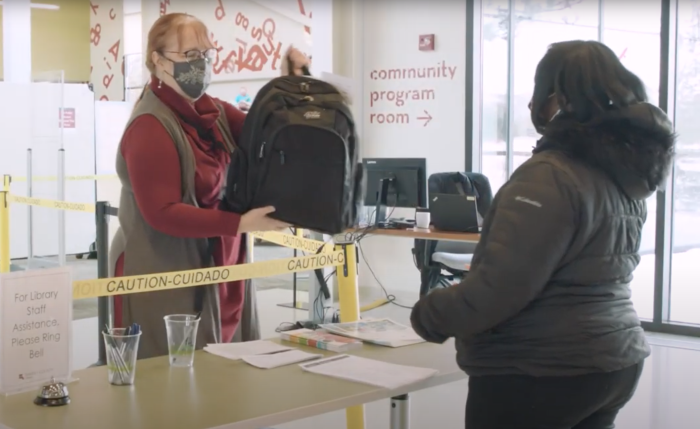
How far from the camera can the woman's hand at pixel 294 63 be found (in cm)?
228

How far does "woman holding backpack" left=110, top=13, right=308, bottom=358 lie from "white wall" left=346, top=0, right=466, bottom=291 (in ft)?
16.0

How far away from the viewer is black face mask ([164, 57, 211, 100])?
2133mm

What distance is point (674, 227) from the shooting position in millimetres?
6102

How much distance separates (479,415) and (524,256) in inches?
13.1

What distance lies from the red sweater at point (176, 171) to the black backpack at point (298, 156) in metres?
0.10

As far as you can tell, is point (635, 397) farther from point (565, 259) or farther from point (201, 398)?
point (201, 398)

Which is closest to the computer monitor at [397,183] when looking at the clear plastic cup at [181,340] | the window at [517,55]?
the window at [517,55]

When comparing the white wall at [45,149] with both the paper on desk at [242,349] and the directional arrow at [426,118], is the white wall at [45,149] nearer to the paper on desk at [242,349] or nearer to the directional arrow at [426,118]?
the directional arrow at [426,118]

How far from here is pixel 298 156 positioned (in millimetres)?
2002

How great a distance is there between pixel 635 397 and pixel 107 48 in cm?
1004

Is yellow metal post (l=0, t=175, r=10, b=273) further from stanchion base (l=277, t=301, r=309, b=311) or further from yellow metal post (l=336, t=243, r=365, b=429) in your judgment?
yellow metal post (l=336, t=243, r=365, b=429)

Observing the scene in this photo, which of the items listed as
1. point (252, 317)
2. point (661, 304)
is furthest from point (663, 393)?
point (252, 317)

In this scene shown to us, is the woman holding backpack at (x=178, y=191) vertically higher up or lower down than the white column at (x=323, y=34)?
lower down

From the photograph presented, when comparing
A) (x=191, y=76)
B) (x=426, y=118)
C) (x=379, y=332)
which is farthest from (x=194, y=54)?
(x=426, y=118)
